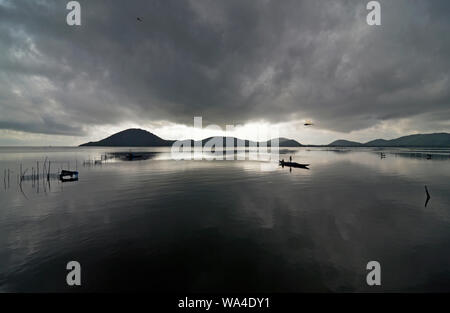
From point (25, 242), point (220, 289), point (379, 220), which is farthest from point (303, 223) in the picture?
point (25, 242)

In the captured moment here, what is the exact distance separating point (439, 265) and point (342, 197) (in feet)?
62.0

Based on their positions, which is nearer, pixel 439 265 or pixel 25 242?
pixel 439 265

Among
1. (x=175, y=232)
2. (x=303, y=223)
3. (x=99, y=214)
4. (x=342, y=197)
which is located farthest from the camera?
(x=342, y=197)

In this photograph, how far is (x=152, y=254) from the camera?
1492 centimetres

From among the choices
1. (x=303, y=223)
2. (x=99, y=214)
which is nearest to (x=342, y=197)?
(x=303, y=223)

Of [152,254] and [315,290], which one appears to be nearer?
[315,290]

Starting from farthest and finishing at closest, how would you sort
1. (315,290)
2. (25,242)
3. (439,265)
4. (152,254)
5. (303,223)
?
(303,223), (25,242), (152,254), (439,265), (315,290)

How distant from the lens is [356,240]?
17.5m

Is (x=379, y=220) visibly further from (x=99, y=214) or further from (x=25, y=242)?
(x=25, y=242)
